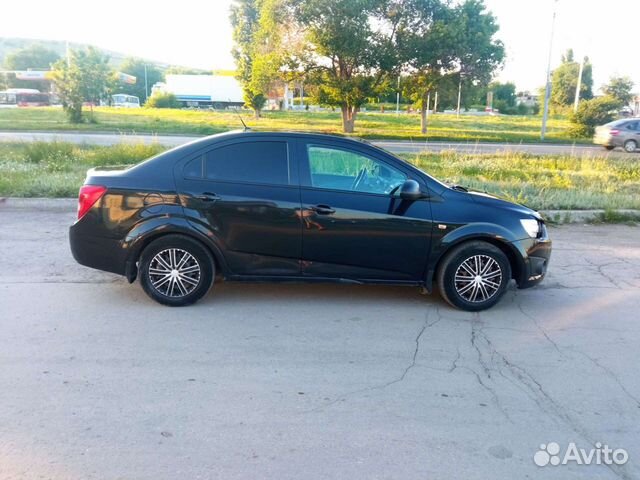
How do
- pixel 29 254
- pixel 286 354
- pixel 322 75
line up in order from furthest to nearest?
1. pixel 322 75
2. pixel 29 254
3. pixel 286 354

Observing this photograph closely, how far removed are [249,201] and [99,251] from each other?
151 cm

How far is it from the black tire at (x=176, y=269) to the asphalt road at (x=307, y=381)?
0.19 meters

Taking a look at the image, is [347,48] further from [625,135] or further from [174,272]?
[174,272]

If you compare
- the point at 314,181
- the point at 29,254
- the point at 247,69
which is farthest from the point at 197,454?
the point at 247,69

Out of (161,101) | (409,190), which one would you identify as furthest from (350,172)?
(161,101)

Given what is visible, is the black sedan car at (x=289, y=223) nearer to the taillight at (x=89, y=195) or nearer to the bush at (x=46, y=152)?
the taillight at (x=89, y=195)

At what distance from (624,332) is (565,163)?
11549 mm

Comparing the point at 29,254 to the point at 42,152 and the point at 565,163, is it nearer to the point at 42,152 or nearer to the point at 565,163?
the point at 42,152

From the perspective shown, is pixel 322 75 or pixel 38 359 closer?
pixel 38 359

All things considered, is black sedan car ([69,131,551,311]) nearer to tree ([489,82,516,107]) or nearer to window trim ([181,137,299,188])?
window trim ([181,137,299,188])

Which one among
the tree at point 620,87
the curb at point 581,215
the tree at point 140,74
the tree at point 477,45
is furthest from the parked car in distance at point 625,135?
the tree at point 140,74

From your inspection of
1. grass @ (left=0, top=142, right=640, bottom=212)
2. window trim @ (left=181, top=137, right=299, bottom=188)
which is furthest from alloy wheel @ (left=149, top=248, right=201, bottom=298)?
grass @ (left=0, top=142, right=640, bottom=212)

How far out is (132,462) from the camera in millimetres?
2916

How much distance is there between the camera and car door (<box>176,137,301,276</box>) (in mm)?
5098
